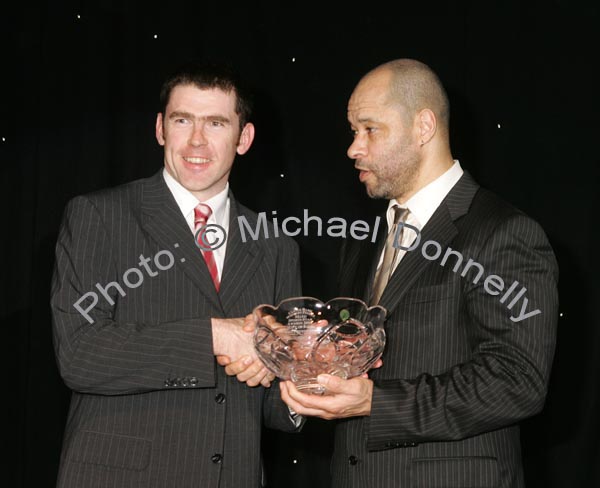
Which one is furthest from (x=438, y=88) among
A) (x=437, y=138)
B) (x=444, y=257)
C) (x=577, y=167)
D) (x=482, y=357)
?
(x=577, y=167)

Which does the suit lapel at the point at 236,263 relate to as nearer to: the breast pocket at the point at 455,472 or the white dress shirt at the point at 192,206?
the white dress shirt at the point at 192,206

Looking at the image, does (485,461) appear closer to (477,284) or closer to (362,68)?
(477,284)

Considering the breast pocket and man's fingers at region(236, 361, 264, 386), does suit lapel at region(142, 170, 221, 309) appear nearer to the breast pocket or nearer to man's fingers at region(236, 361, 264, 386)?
man's fingers at region(236, 361, 264, 386)

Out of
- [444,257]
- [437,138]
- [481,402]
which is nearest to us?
[481,402]

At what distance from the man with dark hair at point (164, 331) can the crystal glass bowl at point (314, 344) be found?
0.12 metres

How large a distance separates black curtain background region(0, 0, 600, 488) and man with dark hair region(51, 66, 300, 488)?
3.60 ft

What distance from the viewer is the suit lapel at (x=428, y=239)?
1975 mm

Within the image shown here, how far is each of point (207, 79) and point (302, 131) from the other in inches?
44.2

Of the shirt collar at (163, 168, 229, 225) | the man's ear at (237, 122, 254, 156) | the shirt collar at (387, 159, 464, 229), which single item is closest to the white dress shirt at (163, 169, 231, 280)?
the shirt collar at (163, 168, 229, 225)

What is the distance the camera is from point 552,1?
127 inches

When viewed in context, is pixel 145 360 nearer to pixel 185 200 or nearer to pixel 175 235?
pixel 175 235

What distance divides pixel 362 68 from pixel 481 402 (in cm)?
179

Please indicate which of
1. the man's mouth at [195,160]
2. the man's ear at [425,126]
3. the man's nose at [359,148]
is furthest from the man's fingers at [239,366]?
the man's ear at [425,126]

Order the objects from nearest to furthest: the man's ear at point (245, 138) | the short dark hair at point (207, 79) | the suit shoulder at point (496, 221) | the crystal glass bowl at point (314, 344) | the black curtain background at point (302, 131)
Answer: the crystal glass bowl at point (314, 344) < the suit shoulder at point (496, 221) < the short dark hair at point (207, 79) < the man's ear at point (245, 138) < the black curtain background at point (302, 131)
